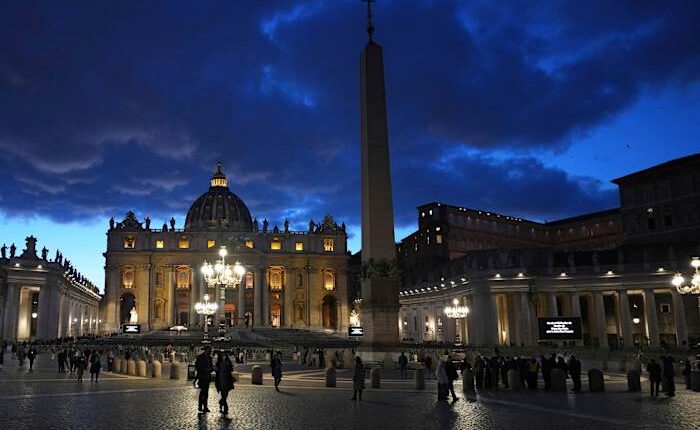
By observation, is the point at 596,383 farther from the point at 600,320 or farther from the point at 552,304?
the point at 600,320

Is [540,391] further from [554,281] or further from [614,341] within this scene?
[614,341]

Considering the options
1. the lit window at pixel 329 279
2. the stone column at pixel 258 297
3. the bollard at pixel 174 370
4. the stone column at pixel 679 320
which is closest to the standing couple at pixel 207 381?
the bollard at pixel 174 370

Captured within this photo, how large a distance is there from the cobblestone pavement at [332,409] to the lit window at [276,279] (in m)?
85.1

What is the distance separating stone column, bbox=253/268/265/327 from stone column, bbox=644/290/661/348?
6333 centimetres

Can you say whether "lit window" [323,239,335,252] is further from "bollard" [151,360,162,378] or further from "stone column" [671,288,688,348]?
"bollard" [151,360,162,378]

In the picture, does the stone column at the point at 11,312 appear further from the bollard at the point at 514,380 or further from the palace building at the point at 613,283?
the bollard at the point at 514,380

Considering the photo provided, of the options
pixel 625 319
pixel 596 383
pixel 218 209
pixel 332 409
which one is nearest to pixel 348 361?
pixel 596 383

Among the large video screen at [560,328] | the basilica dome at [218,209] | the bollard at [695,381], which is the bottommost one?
the bollard at [695,381]

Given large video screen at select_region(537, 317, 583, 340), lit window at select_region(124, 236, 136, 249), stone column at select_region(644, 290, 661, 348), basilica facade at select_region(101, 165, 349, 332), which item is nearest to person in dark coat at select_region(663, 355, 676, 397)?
large video screen at select_region(537, 317, 583, 340)

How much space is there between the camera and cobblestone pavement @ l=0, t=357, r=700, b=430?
1255 centimetres

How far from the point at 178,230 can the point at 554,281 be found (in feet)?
226

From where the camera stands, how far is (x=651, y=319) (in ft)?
168

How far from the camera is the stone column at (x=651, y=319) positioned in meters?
50.5

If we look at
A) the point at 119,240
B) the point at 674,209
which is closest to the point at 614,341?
the point at 674,209
